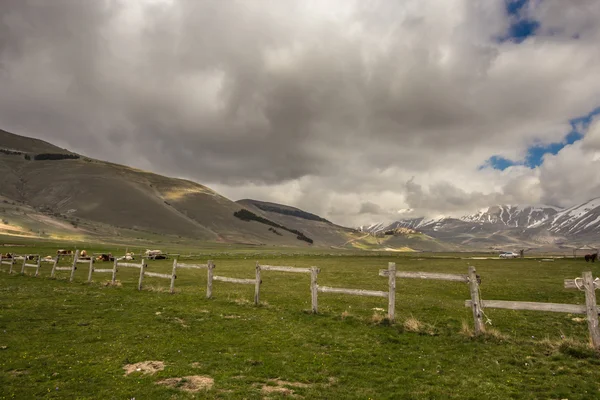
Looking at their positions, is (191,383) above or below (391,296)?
below

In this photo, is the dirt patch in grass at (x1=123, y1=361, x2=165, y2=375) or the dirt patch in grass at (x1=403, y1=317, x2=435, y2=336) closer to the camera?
the dirt patch in grass at (x1=123, y1=361, x2=165, y2=375)

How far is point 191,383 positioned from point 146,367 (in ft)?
6.89

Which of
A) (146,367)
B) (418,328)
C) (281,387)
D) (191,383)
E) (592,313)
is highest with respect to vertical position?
(592,313)

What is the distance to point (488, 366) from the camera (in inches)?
410

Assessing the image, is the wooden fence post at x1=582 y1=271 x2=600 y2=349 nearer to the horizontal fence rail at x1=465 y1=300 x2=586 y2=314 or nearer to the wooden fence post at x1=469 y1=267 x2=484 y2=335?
the horizontal fence rail at x1=465 y1=300 x2=586 y2=314

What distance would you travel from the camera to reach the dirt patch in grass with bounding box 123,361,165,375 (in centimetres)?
1002

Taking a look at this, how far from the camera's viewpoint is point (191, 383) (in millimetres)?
9211

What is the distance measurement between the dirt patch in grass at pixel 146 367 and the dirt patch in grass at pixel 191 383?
94 centimetres

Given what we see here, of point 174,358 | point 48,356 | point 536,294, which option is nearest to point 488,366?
point 174,358

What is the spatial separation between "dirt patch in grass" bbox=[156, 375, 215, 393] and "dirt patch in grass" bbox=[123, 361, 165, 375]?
94 cm

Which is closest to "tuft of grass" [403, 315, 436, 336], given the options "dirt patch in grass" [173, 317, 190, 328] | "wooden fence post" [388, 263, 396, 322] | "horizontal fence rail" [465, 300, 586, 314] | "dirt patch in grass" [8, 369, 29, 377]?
"wooden fence post" [388, 263, 396, 322]

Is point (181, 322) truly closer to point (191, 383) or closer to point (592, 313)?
point (191, 383)

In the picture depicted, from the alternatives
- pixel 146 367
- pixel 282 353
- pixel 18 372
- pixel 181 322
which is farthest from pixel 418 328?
pixel 18 372

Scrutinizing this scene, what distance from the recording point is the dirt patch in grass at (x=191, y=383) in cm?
886
